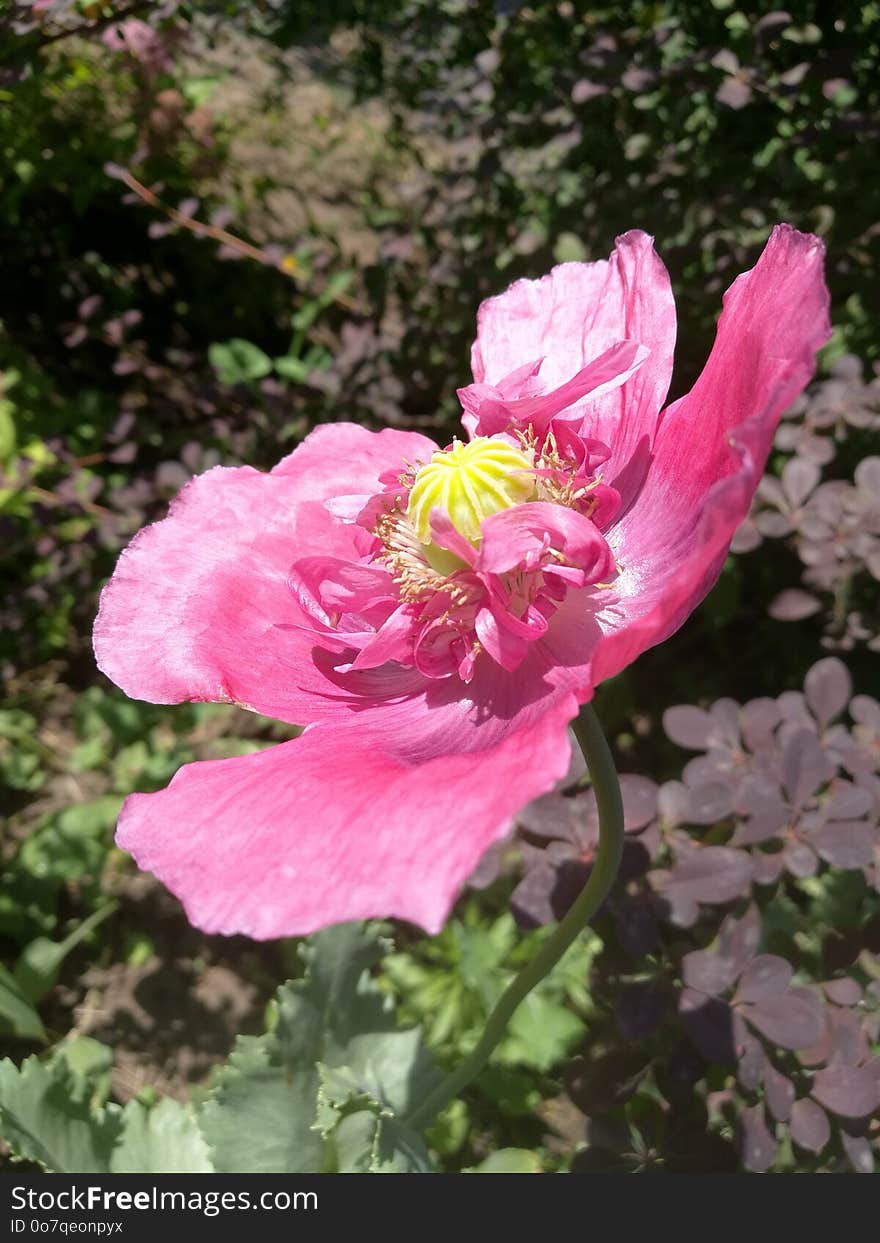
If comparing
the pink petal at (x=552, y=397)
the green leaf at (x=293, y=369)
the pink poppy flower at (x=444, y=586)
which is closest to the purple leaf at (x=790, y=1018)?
the pink poppy flower at (x=444, y=586)

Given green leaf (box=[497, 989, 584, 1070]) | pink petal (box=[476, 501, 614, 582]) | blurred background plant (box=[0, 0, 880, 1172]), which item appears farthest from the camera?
green leaf (box=[497, 989, 584, 1070])

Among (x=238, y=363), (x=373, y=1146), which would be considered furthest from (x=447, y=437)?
(x=373, y=1146)

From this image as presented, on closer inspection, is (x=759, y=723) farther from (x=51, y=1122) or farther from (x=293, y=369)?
(x=293, y=369)

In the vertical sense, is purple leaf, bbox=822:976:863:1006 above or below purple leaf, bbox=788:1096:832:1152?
above

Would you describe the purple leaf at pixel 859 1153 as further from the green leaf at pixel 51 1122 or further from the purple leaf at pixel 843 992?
the green leaf at pixel 51 1122

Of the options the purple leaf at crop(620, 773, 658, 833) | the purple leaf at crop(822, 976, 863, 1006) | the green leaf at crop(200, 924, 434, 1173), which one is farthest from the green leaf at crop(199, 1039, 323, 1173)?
the purple leaf at crop(822, 976, 863, 1006)

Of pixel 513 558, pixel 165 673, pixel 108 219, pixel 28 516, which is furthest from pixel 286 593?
pixel 108 219

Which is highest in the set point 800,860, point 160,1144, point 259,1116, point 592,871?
point 592,871

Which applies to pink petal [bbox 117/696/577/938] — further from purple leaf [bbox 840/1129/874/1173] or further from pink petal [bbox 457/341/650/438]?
purple leaf [bbox 840/1129/874/1173]
